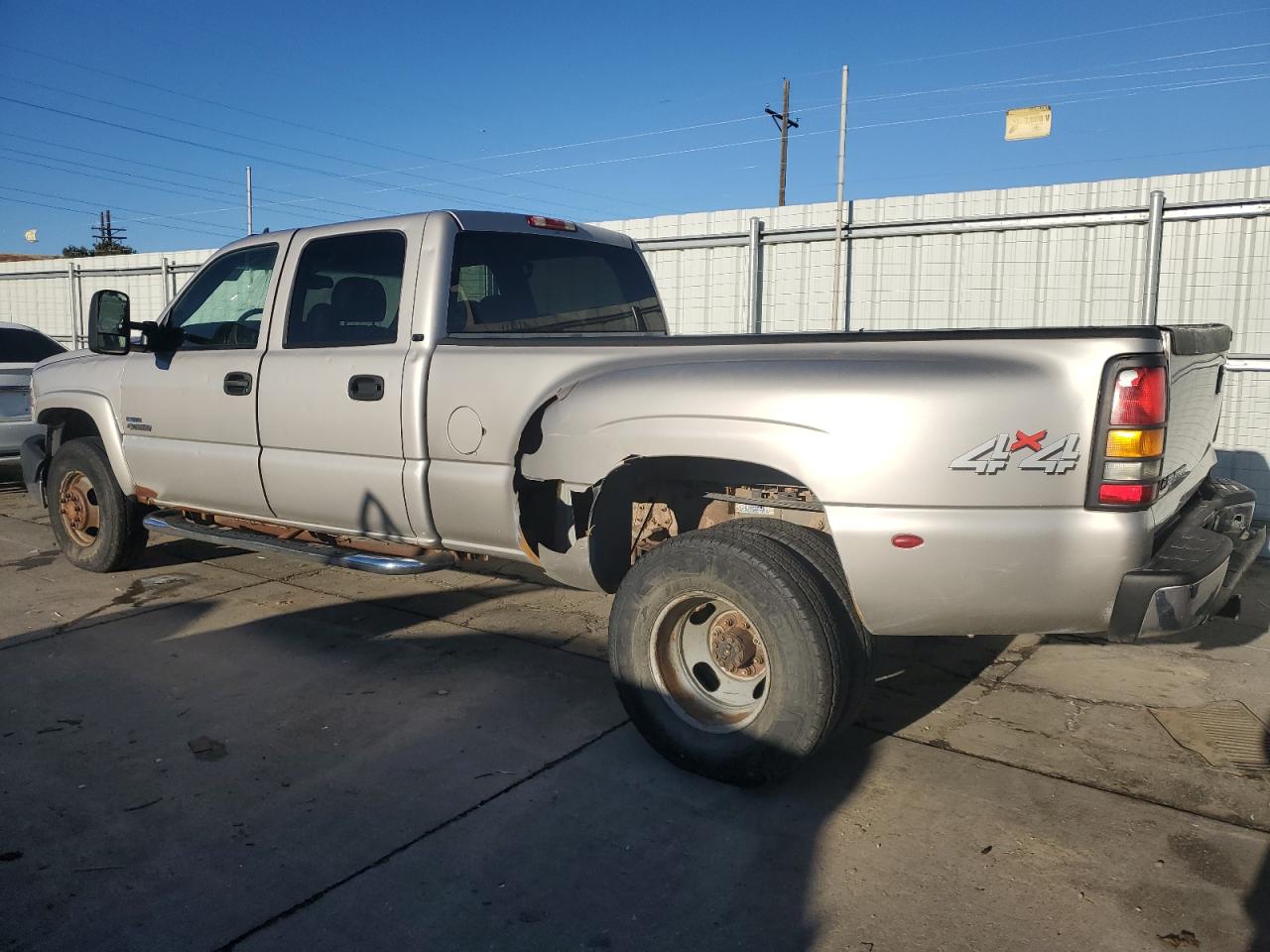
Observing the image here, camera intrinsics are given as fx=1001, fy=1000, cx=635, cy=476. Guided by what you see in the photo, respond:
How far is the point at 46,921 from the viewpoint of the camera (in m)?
2.68

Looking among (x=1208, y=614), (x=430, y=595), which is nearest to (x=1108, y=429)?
(x=1208, y=614)

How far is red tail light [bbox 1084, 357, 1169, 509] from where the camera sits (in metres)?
2.87

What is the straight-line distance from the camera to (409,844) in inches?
121

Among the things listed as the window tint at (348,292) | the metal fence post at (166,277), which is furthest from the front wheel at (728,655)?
the metal fence post at (166,277)

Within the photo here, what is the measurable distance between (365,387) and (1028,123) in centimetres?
647

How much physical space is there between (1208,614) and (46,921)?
11.7ft

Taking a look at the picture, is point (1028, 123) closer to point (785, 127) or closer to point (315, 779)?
point (315, 779)

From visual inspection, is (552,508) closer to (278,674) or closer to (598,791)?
(598,791)

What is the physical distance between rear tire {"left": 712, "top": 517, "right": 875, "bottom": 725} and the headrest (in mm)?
2105

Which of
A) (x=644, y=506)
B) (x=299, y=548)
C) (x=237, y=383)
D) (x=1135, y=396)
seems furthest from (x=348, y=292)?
(x=1135, y=396)

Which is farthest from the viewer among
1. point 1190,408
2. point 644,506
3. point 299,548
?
point 299,548

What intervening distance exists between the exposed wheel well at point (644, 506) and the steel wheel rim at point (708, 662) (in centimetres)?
48

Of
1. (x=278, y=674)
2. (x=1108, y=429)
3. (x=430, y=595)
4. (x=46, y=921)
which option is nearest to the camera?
(x=46, y=921)

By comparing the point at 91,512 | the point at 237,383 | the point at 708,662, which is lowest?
the point at 708,662
